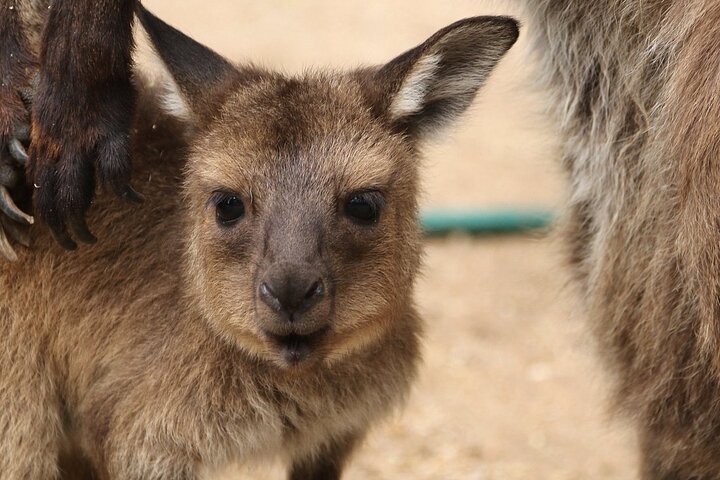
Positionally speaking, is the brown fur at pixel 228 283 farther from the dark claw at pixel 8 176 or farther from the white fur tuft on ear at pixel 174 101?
the dark claw at pixel 8 176

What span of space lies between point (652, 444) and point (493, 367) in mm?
2681

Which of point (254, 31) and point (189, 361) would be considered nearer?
point (189, 361)

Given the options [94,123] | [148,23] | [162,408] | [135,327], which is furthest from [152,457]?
[148,23]

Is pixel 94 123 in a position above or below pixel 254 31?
above

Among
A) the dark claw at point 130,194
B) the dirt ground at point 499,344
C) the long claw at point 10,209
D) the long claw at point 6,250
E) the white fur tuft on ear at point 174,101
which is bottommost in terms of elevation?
the dirt ground at point 499,344

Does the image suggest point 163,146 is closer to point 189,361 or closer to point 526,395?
point 189,361

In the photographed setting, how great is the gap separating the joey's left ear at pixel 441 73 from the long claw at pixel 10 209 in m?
1.19

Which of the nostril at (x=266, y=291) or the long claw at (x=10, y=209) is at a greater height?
the long claw at (x=10, y=209)

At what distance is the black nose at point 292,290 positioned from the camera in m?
3.74

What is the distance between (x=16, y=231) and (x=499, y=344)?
12.7 ft

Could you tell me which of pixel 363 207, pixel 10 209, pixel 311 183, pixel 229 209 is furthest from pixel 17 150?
pixel 363 207

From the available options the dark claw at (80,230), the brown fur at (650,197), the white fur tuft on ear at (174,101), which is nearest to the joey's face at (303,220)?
the white fur tuft on ear at (174,101)

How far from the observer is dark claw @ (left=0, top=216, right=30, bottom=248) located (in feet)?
14.5

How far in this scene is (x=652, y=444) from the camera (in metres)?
4.80
